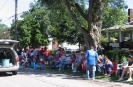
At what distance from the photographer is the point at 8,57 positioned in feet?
54.3

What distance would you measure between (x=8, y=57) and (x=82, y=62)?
435 centimetres

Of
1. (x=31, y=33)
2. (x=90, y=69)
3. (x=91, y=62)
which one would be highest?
(x=31, y=33)

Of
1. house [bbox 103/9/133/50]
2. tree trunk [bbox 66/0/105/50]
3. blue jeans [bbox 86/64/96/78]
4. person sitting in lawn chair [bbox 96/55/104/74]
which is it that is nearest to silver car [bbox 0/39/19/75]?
blue jeans [bbox 86/64/96/78]

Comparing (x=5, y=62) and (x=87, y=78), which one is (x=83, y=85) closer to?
(x=87, y=78)

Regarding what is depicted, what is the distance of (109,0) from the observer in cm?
1931

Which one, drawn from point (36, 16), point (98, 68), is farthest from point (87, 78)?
point (36, 16)

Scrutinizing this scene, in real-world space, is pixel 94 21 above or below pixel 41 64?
above

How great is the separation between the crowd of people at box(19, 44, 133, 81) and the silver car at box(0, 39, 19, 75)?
370 cm

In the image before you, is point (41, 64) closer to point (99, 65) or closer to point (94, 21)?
point (94, 21)

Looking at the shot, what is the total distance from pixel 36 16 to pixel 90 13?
31.8 meters

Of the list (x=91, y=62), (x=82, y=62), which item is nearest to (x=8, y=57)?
(x=82, y=62)

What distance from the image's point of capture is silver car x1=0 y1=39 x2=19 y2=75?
15.4 meters

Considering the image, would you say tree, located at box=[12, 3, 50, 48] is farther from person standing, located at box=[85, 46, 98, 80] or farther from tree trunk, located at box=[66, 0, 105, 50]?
person standing, located at box=[85, 46, 98, 80]

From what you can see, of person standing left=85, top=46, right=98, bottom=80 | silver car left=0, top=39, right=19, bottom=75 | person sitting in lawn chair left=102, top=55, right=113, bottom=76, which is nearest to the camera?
person standing left=85, top=46, right=98, bottom=80
